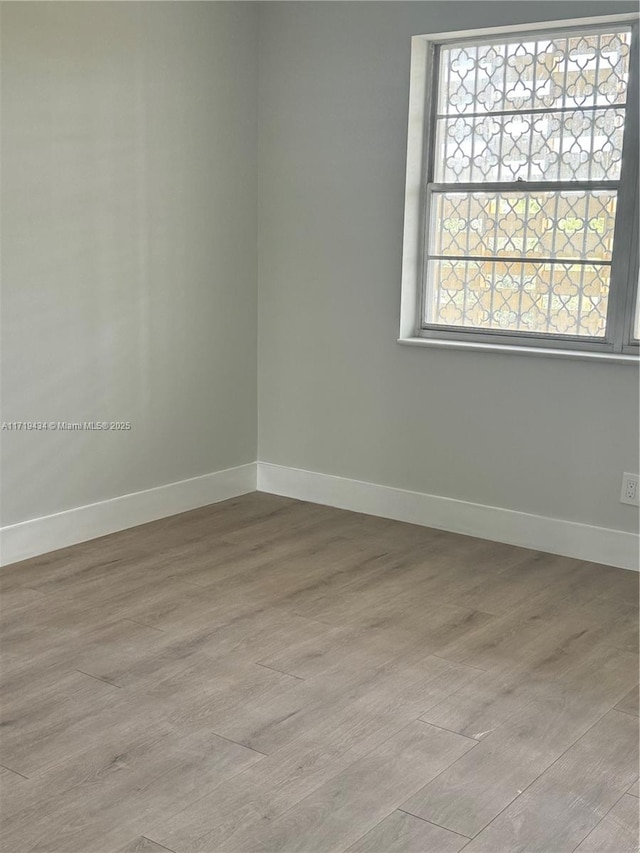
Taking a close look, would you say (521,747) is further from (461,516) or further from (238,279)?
(238,279)

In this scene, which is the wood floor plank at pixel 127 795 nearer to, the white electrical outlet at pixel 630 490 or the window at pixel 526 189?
the white electrical outlet at pixel 630 490

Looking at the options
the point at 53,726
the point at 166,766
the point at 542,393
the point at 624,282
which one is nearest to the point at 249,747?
the point at 166,766

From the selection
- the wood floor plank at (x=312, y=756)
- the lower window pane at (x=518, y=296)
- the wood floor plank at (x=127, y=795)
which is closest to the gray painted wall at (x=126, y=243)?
the lower window pane at (x=518, y=296)

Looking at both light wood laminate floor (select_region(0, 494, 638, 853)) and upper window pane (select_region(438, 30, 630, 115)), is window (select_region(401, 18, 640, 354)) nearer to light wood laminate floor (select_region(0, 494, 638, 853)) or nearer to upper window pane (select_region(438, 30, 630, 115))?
upper window pane (select_region(438, 30, 630, 115))

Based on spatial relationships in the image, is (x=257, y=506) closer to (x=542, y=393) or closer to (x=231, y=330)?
(x=231, y=330)

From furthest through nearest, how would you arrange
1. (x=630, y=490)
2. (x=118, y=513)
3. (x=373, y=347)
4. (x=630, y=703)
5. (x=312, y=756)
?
(x=373, y=347), (x=118, y=513), (x=630, y=490), (x=630, y=703), (x=312, y=756)

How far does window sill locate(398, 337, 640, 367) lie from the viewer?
147 inches

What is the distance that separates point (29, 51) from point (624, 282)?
2408 mm

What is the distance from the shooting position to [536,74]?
12.7 feet

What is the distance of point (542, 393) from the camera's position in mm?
3939

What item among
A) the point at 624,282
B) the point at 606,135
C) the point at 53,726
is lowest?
the point at 53,726

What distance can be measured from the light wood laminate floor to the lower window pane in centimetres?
95

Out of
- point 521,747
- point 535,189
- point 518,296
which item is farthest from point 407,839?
point 535,189

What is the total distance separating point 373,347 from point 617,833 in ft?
8.60
